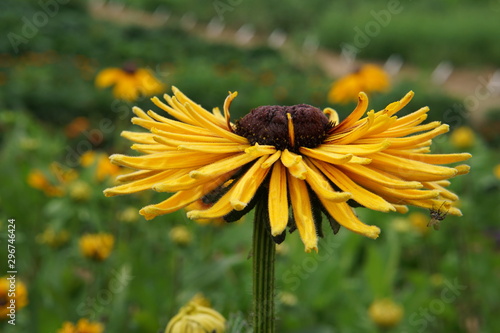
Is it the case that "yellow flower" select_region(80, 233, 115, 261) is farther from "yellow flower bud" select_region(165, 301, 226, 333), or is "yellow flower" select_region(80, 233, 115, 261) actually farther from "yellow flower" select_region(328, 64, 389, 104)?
"yellow flower" select_region(328, 64, 389, 104)

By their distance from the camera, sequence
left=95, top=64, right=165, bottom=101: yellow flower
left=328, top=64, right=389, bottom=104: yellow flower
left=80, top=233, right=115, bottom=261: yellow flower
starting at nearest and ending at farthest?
1. left=80, top=233, right=115, bottom=261: yellow flower
2. left=95, top=64, right=165, bottom=101: yellow flower
3. left=328, top=64, right=389, bottom=104: yellow flower

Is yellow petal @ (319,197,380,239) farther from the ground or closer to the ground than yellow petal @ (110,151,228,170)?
closer to the ground

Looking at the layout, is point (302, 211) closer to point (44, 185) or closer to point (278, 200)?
point (278, 200)

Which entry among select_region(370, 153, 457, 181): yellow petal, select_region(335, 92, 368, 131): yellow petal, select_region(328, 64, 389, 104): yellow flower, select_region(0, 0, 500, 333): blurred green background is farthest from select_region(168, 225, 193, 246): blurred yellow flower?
select_region(328, 64, 389, 104): yellow flower

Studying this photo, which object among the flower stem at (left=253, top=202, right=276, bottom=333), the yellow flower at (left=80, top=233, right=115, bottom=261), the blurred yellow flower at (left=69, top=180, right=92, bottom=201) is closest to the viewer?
the flower stem at (left=253, top=202, right=276, bottom=333)

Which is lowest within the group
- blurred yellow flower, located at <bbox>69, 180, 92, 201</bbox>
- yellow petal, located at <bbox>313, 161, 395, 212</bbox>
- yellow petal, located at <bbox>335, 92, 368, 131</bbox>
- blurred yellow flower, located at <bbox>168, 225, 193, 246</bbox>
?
yellow petal, located at <bbox>313, 161, 395, 212</bbox>

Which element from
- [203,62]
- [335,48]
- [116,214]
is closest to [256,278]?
[116,214]

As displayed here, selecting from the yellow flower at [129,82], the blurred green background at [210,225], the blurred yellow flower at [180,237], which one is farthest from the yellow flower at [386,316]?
the yellow flower at [129,82]

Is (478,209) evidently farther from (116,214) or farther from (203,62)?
(203,62)
